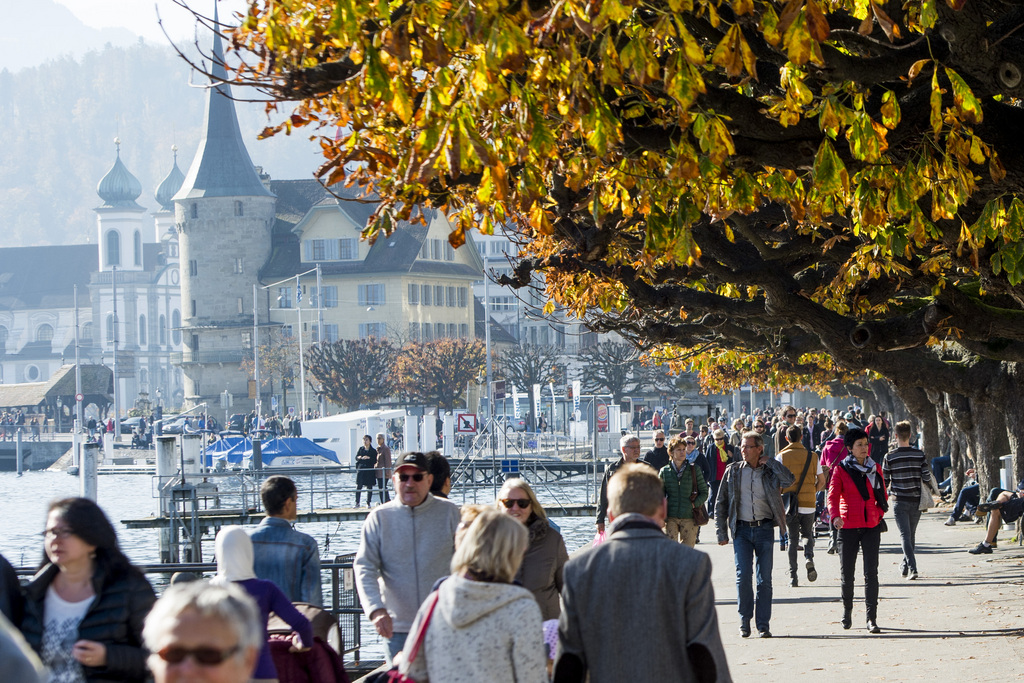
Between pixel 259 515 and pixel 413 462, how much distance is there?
26.2 meters

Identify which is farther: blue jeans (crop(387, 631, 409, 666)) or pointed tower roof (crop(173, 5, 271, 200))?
pointed tower roof (crop(173, 5, 271, 200))

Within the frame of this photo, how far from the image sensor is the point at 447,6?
22.8 ft

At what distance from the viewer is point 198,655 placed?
137 inches

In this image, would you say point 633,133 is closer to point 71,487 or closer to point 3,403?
point 71,487

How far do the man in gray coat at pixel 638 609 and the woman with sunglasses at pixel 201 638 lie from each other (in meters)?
2.18

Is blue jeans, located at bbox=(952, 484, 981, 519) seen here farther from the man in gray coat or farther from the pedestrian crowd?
the man in gray coat

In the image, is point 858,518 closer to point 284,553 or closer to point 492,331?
point 284,553

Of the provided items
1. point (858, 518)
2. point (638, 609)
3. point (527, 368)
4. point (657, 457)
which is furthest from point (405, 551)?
point (527, 368)

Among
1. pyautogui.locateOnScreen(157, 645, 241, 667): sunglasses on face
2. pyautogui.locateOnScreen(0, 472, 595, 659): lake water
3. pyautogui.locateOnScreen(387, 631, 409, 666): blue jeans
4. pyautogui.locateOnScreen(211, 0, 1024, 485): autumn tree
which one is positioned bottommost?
pyautogui.locateOnScreen(0, 472, 595, 659): lake water

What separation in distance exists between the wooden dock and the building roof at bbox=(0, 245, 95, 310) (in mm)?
145832

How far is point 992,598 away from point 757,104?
824 cm

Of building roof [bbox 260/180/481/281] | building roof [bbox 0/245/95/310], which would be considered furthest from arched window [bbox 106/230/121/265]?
building roof [bbox 260/180/481/281]

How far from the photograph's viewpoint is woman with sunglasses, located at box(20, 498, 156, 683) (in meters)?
5.54

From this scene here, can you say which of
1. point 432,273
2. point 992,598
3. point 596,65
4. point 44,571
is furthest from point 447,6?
point 432,273
